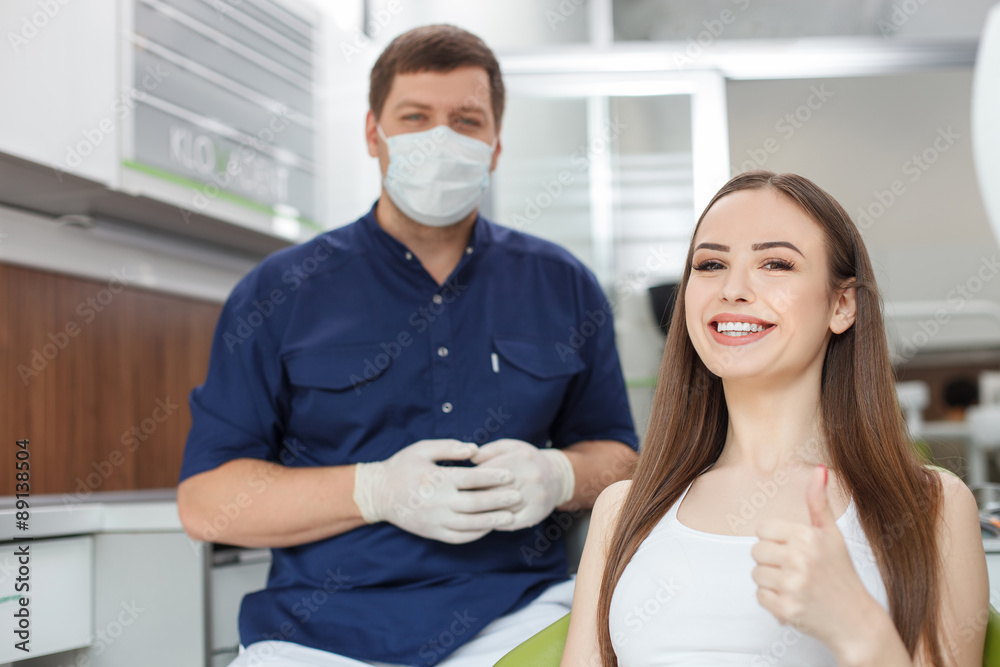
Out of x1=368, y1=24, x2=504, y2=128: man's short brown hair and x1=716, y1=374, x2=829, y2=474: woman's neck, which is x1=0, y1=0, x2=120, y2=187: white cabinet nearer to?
x1=368, y1=24, x2=504, y2=128: man's short brown hair

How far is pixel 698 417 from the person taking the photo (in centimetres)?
131

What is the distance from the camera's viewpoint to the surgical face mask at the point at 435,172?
161cm

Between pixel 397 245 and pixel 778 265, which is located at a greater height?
pixel 397 245

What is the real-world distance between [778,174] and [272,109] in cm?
159

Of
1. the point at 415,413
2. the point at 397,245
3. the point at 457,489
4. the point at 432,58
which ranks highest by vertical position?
the point at 432,58

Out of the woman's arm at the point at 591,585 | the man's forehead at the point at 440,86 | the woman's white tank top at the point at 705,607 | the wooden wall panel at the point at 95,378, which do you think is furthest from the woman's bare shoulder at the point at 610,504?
the wooden wall panel at the point at 95,378

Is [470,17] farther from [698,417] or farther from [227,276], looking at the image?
[698,417]

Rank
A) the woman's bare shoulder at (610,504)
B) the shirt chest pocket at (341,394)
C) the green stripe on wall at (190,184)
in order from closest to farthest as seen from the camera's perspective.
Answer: the woman's bare shoulder at (610,504) → the shirt chest pocket at (341,394) → the green stripe on wall at (190,184)

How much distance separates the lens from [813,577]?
0.81 m

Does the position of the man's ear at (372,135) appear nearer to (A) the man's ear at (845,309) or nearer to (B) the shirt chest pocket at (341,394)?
(B) the shirt chest pocket at (341,394)

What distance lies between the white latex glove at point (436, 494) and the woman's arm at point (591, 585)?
0.69 ft

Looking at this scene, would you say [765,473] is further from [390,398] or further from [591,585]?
[390,398]

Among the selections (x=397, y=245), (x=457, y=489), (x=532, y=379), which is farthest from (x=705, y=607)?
(x=397, y=245)

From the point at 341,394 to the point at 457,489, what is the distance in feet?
0.93
